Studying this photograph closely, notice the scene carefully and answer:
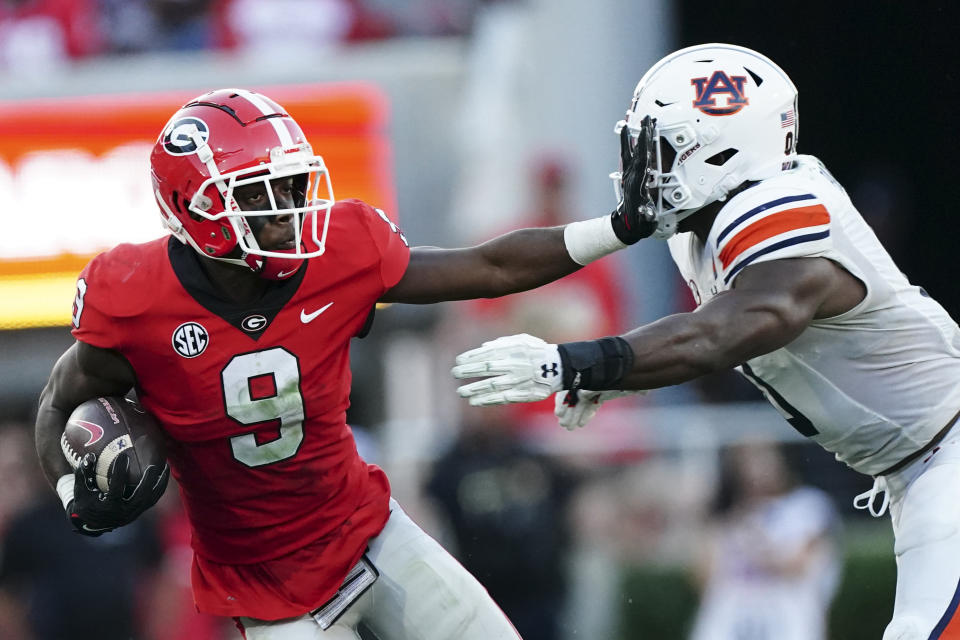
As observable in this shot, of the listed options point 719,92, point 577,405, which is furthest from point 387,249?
point 719,92

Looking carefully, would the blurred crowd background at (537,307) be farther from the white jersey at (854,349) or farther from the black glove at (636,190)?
the black glove at (636,190)

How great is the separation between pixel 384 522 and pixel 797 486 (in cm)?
300

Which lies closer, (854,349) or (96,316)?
(96,316)

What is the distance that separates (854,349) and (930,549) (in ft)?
1.90

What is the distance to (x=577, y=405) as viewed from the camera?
13.4 ft

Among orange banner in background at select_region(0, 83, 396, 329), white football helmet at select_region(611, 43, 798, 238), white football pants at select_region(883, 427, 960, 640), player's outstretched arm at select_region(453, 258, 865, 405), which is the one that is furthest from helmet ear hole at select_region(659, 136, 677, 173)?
orange banner in background at select_region(0, 83, 396, 329)

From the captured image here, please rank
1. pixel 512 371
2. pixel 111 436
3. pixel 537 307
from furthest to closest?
pixel 537 307 < pixel 111 436 < pixel 512 371

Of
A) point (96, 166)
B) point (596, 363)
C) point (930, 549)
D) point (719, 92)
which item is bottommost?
point (96, 166)

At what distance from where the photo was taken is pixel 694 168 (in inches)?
150

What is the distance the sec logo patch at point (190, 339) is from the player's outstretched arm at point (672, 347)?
0.70 metres

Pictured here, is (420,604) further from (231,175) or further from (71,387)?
(231,175)

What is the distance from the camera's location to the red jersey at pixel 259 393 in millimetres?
3590

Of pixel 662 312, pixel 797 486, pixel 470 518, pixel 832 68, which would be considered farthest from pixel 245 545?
pixel 832 68

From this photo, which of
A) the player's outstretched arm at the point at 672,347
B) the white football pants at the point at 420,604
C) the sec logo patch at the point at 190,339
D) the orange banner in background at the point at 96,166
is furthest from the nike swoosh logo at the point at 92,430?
the orange banner in background at the point at 96,166
